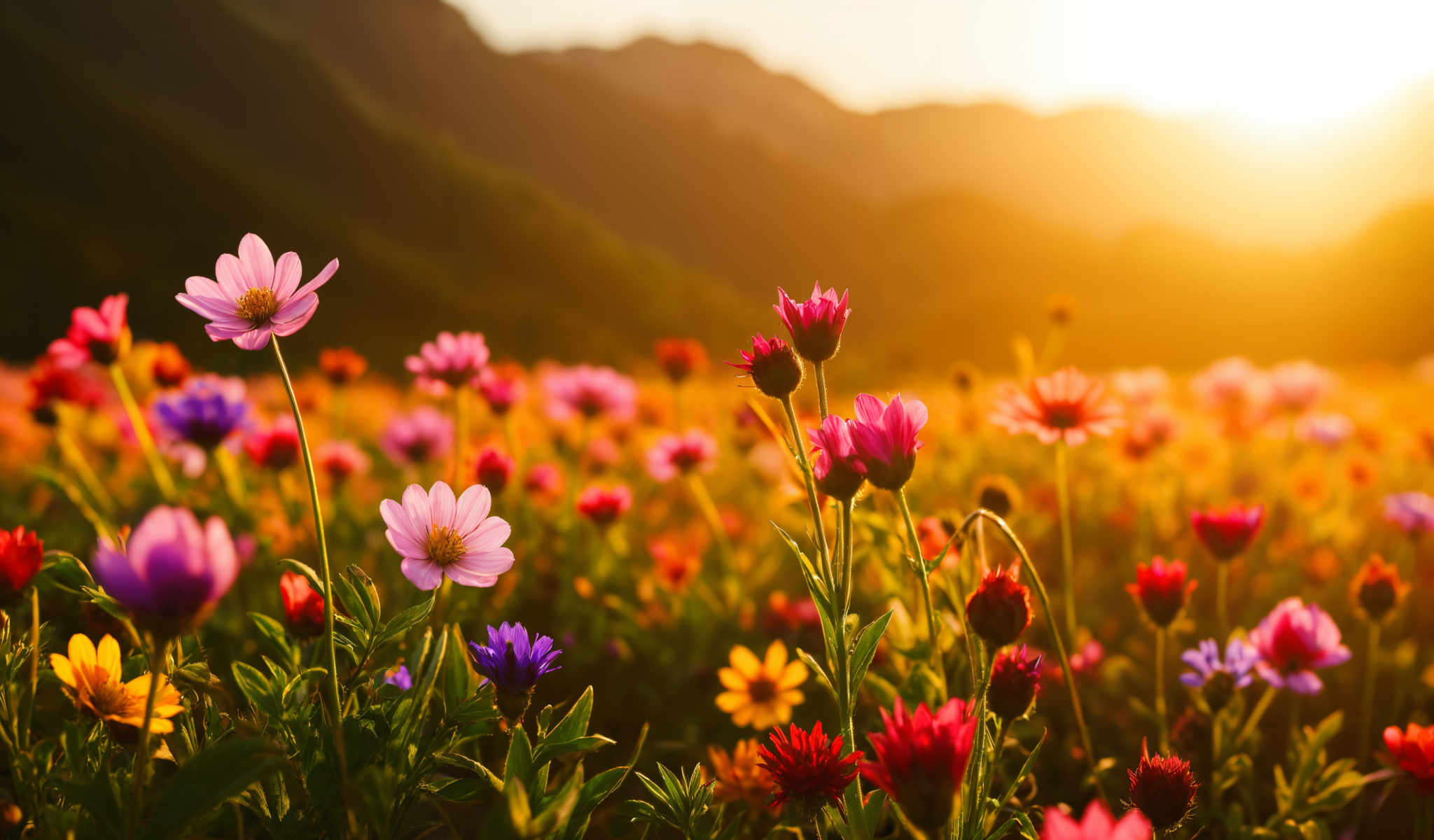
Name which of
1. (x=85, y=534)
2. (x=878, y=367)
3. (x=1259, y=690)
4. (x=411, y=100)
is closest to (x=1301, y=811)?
(x=1259, y=690)

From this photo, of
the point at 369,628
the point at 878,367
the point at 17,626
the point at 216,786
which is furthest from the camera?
the point at 878,367

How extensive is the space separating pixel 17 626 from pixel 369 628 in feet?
3.23

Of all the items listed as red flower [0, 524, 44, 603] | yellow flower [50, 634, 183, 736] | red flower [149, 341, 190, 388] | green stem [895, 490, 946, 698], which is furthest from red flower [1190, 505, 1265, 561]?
red flower [149, 341, 190, 388]

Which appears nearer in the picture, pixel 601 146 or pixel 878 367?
pixel 878 367

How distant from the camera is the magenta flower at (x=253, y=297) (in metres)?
0.80

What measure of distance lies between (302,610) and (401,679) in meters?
0.15

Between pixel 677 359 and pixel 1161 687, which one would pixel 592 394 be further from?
pixel 1161 687

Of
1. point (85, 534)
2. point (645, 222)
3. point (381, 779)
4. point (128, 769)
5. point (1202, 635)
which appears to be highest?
point (381, 779)

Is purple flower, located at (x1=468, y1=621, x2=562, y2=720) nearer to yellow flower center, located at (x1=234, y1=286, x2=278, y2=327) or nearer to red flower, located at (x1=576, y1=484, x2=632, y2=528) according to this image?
yellow flower center, located at (x1=234, y1=286, x2=278, y2=327)

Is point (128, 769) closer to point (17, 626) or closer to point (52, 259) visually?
point (17, 626)

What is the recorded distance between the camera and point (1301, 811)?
45.0 inches

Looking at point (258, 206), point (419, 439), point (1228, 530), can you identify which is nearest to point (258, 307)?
point (1228, 530)

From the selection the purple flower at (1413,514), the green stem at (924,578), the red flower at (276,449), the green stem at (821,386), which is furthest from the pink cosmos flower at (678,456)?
the purple flower at (1413,514)

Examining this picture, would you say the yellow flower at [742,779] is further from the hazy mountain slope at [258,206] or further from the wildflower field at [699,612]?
the hazy mountain slope at [258,206]
